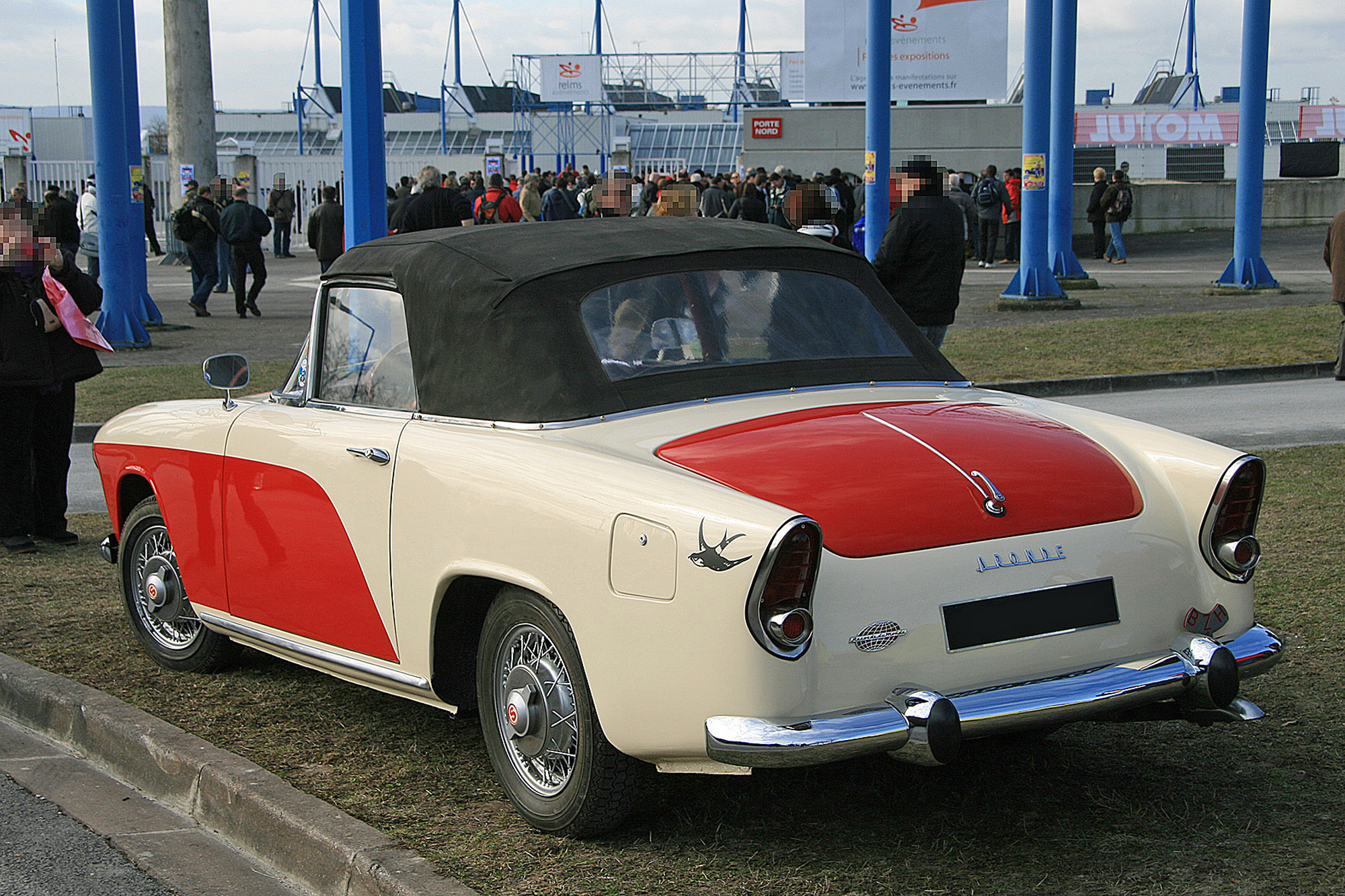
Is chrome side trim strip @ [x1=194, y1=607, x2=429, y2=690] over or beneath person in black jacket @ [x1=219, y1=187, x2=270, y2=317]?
beneath

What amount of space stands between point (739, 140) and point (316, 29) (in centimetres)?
2813

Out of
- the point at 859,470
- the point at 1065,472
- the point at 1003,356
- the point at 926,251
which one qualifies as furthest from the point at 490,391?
the point at 1003,356

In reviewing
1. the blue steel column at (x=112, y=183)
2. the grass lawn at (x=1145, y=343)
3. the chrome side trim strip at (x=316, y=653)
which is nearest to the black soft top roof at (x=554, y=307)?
the chrome side trim strip at (x=316, y=653)

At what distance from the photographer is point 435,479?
13.0 ft

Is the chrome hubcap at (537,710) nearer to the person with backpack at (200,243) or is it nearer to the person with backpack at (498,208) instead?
the person with backpack at (498,208)

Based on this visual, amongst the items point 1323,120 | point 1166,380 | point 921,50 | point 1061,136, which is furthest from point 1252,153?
point 1323,120

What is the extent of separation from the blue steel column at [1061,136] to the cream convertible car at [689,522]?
17042mm

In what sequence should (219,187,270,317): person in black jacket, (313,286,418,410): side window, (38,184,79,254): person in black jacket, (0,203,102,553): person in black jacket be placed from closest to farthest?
(313,286,418,410): side window, (0,203,102,553): person in black jacket, (38,184,79,254): person in black jacket, (219,187,270,317): person in black jacket

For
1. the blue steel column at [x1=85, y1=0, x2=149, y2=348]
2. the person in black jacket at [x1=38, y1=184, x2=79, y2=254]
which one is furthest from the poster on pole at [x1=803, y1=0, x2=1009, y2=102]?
the blue steel column at [x1=85, y1=0, x2=149, y2=348]

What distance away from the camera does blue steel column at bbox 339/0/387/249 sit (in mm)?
11914

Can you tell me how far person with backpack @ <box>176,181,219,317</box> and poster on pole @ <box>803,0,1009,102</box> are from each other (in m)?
22.5

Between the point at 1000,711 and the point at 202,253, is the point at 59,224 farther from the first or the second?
the point at 1000,711

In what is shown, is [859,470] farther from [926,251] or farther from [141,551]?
[926,251]

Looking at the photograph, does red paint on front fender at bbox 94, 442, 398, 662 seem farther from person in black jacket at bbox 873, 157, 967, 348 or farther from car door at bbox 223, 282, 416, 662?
person in black jacket at bbox 873, 157, 967, 348
